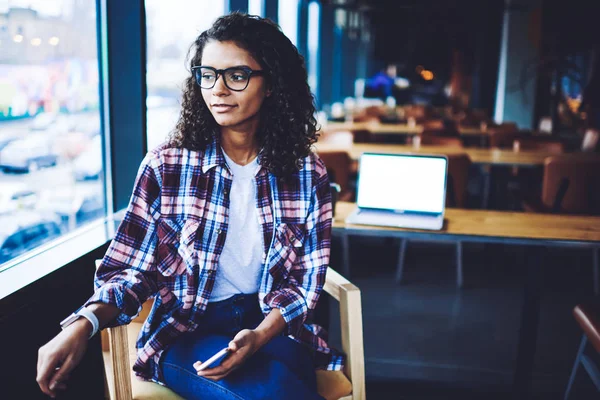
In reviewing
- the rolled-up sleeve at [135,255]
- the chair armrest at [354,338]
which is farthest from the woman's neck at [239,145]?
the chair armrest at [354,338]

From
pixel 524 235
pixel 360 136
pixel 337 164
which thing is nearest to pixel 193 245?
pixel 524 235

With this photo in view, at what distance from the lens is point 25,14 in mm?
1851

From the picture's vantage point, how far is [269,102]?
5.46 ft

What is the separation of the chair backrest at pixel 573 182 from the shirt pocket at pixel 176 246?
3015mm

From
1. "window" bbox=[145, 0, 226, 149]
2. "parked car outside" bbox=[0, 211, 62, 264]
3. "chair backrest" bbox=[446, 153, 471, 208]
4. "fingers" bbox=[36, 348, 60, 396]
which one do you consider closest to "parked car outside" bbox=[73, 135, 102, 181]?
"parked car outside" bbox=[0, 211, 62, 264]

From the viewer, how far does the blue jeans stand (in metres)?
1.34

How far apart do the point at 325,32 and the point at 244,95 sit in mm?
10519

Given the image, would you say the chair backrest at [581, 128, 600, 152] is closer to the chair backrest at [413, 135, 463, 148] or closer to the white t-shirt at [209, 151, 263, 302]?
the chair backrest at [413, 135, 463, 148]

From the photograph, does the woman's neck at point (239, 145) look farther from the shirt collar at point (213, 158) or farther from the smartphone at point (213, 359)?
the smartphone at point (213, 359)

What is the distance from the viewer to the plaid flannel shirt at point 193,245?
1.49 meters

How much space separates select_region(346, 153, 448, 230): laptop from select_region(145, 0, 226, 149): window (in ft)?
3.24

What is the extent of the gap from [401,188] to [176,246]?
49.2 inches

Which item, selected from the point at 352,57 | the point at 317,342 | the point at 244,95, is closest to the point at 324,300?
the point at 317,342

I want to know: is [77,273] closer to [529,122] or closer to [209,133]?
[209,133]
